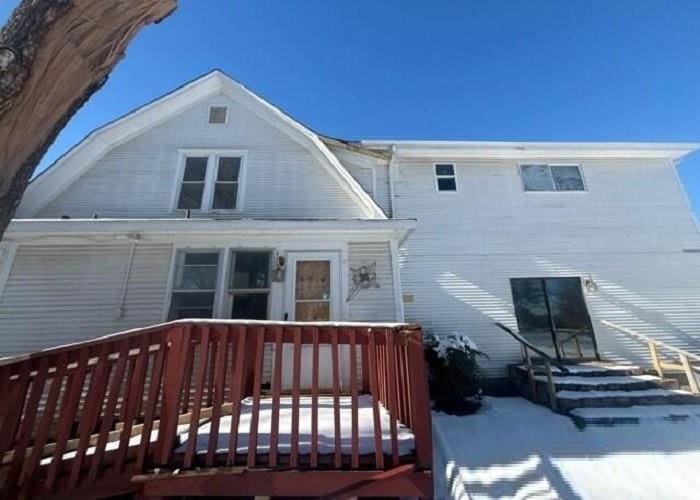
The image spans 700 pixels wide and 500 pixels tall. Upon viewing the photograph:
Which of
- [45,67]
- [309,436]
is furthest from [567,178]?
[45,67]

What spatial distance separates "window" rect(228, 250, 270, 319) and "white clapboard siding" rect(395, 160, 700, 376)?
3.78 metres

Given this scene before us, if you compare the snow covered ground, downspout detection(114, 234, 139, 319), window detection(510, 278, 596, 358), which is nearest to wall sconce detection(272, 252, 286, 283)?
downspout detection(114, 234, 139, 319)

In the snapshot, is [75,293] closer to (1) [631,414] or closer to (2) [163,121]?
(2) [163,121]

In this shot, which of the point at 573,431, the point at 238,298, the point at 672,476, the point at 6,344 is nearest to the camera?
the point at 672,476

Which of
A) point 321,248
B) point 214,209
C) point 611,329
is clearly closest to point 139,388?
point 321,248

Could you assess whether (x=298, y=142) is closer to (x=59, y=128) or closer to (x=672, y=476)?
(x=59, y=128)

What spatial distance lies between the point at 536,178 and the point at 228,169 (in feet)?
26.7

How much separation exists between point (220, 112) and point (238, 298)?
13.6 ft

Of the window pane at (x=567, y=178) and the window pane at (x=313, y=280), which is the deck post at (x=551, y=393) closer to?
the window pane at (x=313, y=280)

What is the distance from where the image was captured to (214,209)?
19.5ft

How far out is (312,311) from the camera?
17.1 feet

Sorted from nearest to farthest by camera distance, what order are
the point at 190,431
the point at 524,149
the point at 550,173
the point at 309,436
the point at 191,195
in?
1. the point at 190,431
2. the point at 309,436
3. the point at 191,195
4. the point at 524,149
5. the point at 550,173

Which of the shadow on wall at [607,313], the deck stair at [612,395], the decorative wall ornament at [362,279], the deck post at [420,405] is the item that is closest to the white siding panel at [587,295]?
the shadow on wall at [607,313]

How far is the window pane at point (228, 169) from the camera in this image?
20.5 feet
